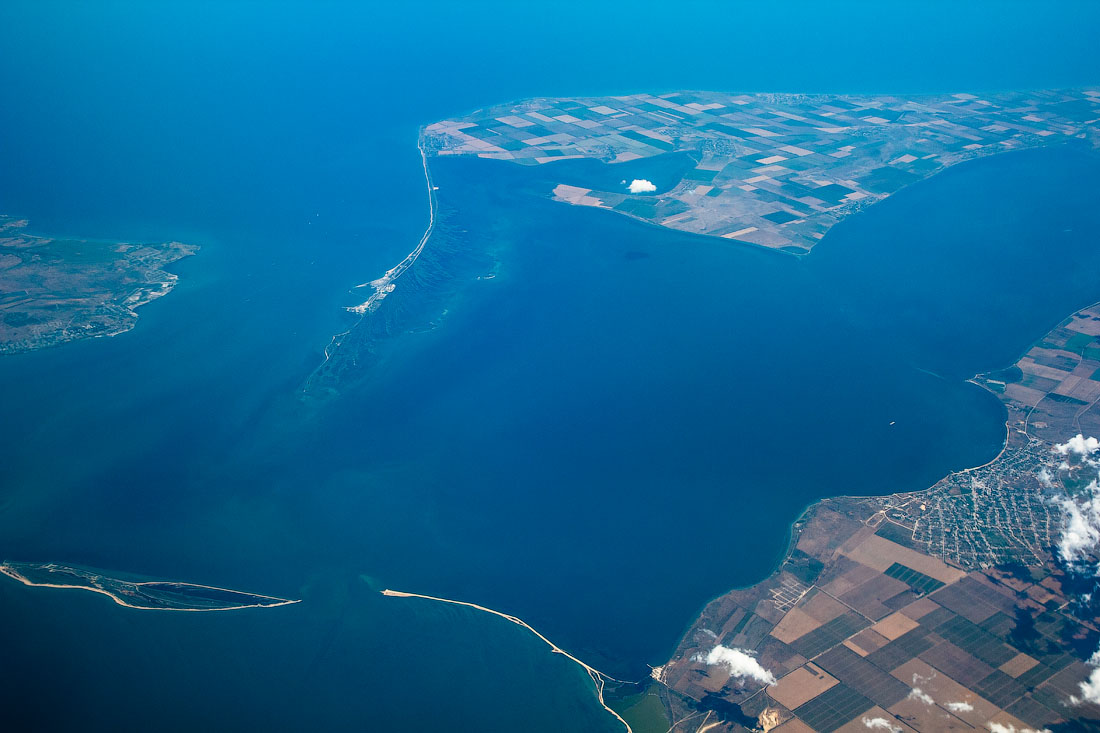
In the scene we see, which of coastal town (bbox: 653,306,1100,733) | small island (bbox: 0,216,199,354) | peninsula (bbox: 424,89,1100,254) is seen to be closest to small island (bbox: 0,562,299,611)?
coastal town (bbox: 653,306,1100,733)

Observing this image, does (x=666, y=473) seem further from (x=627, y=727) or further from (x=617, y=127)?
(x=617, y=127)

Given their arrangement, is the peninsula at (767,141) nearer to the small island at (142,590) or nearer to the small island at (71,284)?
the small island at (71,284)

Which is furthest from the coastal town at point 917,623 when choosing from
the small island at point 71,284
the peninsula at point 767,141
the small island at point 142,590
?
the small island at point 71,284

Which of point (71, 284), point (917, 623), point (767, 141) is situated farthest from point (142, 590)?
point (767, 141)

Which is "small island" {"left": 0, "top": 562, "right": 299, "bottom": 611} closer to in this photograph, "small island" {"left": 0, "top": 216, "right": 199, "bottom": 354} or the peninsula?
"small island" {"left": 0, "top": 216, "right": 199, "bottom": 354}

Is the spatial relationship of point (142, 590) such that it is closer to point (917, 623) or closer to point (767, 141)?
point (917, 623)

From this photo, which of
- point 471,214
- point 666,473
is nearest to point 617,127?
point 471,214
